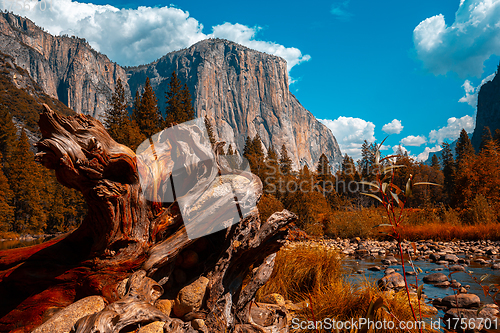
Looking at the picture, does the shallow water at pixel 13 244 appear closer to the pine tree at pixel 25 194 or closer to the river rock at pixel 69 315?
the pine tree at pixel 25 194

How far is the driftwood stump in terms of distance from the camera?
10.7 ft

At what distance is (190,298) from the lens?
10.7 ft

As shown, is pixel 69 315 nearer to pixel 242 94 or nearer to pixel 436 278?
pixel 436 278

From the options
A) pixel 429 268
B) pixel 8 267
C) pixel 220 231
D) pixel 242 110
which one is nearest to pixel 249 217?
pixel 220 231

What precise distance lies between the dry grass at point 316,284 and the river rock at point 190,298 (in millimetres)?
1549

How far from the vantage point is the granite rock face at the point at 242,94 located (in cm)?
15338

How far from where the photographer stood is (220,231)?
12.1 feet

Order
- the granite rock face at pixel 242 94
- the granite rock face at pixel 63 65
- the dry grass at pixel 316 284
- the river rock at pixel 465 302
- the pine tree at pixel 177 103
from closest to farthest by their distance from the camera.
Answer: the dry grass at pixel 316 284, the river rock at pixel 465 302, the pine tree at pixel 177 103, the granite rock face at pixel 63 65, the granite rock face at pixel 242 94

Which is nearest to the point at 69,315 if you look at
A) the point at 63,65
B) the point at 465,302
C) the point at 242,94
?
the point at 465,302

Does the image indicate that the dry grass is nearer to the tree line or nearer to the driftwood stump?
the driftwood stump

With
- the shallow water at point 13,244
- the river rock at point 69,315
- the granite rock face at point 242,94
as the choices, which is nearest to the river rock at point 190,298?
the river rock at point 69,315

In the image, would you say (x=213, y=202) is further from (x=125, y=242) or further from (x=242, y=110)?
(x=242, y=110)

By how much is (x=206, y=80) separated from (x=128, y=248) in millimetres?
160763

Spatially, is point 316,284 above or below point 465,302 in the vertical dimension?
above
